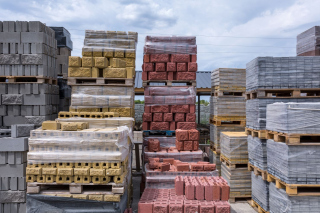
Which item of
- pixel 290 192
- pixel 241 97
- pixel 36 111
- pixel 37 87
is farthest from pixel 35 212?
pixel 241 97

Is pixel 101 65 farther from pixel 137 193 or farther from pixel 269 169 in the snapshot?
pixel 269 169

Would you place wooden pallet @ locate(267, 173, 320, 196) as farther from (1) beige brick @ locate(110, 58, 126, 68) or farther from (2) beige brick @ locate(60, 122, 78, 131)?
(1) beige brick @ locate(110, 58, 126, 68)

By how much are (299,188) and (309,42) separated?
4.12 m

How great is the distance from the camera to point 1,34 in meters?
5.95

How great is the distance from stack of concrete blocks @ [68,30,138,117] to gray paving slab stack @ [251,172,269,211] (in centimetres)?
317

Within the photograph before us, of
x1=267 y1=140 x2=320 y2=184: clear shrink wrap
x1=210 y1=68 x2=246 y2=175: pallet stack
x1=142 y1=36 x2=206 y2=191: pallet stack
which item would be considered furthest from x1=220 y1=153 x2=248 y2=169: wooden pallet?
x1=267 y1=140 x2=320 y2=184: clear shrink wrap

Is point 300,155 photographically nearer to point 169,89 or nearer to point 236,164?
point 236,164

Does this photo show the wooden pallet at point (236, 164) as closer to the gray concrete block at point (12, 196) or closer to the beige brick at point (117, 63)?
the beige brick at point (117, 63)

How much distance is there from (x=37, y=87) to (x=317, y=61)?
5993 mm

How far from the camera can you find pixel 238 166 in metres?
6.48

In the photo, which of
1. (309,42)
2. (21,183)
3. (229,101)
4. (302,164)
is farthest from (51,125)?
(309,42)

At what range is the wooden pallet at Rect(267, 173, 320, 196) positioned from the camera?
4285mm

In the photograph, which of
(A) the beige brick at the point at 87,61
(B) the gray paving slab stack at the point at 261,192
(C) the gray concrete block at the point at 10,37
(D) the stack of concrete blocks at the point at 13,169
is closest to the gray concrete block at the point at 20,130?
(D) the stack of concrete blocks at the point at 13,169

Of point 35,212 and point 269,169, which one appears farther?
point 269,169
